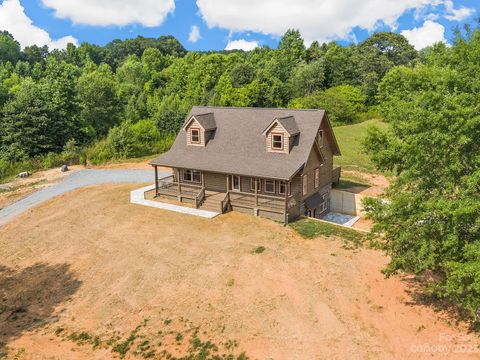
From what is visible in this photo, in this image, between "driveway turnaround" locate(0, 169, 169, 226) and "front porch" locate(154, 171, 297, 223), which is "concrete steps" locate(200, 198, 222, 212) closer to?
"front porch" locate(154, 171, 297, 223)

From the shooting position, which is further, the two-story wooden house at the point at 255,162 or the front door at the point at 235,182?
the front door at the point at 235,182

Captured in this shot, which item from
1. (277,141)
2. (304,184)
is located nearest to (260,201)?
(304,184)

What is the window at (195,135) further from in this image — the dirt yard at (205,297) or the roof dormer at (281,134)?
the dirt yard at (205,297)

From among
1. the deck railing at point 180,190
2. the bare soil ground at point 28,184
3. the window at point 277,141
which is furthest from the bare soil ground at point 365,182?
the bare soil ground at point 28,184

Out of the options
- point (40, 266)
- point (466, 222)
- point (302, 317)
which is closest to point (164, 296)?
point (302, 317)

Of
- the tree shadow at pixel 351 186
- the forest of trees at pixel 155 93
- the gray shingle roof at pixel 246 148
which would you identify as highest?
the forest of trees at pixel 155 93


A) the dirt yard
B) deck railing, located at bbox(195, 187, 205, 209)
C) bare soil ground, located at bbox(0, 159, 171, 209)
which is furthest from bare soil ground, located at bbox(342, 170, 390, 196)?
bare soil ground, located at bbox(0, 159, 171, 209)
